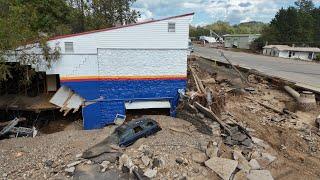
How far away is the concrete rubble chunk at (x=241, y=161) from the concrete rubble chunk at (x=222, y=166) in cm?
27

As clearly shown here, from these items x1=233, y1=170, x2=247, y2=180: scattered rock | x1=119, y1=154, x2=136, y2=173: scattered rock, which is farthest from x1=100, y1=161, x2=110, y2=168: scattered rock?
x1=233, y1=170, x2=247, y2=180: scattered rock

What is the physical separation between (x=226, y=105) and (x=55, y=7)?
18.4m

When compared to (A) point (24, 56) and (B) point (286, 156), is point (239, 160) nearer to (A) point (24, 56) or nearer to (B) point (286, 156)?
(B) point (286, 156)

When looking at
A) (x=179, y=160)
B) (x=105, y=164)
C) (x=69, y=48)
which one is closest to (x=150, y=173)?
(x=179, y=160)

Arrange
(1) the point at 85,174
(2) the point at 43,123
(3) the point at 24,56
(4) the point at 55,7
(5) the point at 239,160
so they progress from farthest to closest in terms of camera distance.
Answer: (4) the point at 55,7 → (2) the point at 43,123 → (3) the point at 24,56 → (5) the point at 239,160 → (1) the point at 85,174

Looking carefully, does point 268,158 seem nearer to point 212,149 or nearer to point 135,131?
point 212,149

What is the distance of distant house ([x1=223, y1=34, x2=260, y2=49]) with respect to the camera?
7486 cm

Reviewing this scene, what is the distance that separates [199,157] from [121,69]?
7.54m

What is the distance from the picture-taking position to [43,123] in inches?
744

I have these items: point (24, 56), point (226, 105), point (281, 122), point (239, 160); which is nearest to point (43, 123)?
point (24, 56)

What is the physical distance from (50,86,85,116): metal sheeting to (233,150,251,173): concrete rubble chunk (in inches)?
356

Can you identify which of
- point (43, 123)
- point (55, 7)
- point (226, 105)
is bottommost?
point (43, 123)

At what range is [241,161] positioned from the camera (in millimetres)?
11781

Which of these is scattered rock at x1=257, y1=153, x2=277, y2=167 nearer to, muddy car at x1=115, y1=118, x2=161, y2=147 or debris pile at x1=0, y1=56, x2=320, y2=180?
debris pile at x1=0, y1=56, x2=320, y2=180
